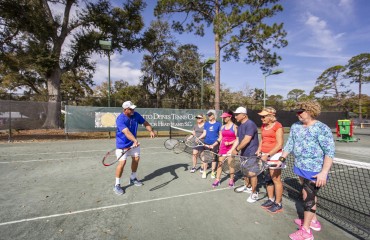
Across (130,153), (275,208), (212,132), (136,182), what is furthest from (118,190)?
(275,208)

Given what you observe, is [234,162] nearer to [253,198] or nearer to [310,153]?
[253,198]

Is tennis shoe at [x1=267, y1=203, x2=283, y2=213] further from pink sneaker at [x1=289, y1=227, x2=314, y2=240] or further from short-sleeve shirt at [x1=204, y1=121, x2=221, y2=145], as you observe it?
short-sleeve shirt at [x1=204, y1=121, x2=221, y2=145]

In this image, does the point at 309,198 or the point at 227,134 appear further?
the point at 227,134

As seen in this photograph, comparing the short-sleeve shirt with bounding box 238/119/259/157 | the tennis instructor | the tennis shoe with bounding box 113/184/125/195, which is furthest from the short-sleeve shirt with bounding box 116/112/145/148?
the short-sleeve shirt with bounding box 238/119/259/157

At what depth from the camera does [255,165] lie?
4.06 metres

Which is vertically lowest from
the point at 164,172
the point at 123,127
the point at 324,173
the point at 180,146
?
the point at 164,172

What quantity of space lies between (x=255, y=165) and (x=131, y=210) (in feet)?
8.01

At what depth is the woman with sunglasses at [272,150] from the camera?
158 inches

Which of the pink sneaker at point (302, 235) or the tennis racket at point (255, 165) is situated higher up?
the tennis racket at point (255, 165)

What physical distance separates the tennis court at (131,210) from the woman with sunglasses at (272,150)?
23 cm

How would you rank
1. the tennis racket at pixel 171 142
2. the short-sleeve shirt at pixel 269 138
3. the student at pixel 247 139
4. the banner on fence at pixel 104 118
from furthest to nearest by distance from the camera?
the banner on fence at pixel 104 118, the tennis racket at pixel 171 142, the student at pixel 247 139, the short-sleeve shirt at pixel 269 138

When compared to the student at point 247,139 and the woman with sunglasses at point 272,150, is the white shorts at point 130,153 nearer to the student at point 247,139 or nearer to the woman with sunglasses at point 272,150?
the student at point 247,139

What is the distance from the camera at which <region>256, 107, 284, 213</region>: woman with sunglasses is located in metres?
4.02

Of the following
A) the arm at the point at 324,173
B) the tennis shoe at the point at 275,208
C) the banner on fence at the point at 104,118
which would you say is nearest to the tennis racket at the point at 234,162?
the tennis shoe at the point at 275,208
